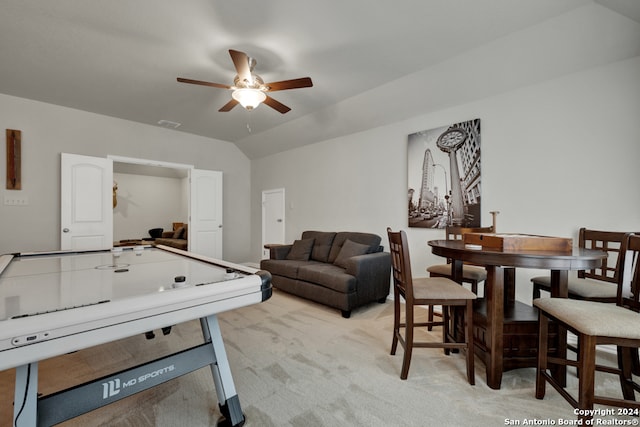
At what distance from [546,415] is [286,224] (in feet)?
14.3

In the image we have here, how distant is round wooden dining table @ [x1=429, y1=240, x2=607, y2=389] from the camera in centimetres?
153

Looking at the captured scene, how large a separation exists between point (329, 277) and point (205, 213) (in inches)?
126

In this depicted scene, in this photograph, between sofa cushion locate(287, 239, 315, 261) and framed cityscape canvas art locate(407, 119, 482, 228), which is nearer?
framed cityscape canvas art locate(407, 119, 482, 228)

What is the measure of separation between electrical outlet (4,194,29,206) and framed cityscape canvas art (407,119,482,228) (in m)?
5.07

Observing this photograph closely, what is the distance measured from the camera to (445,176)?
3.23 m

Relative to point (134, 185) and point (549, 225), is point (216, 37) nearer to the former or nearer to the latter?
point (549, 225)

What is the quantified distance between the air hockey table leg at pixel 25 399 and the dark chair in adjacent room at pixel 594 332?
2.22m

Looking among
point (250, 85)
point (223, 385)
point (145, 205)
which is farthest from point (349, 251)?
point (145, 205)

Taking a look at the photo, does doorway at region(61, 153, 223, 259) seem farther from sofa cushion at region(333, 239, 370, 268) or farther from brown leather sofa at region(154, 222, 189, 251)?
sofa cushion at region(333, 239, 370, 268)

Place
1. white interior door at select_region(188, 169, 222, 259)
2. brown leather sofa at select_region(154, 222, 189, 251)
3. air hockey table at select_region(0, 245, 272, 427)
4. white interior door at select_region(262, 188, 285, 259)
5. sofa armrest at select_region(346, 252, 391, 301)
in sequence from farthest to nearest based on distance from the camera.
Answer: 1. brown leather sofa at select_region(154, 222, 189, 251)
2. white interior door at select_region(262, 188, 285, 259)
3. white interior door at select_region(188, 169, 222, 259)
4. sofa armrest at select_region(346, 252, 391, 301)
5. air hockey table at select_region(0, 245, 272, 427)

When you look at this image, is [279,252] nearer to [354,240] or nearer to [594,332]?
[354,240]

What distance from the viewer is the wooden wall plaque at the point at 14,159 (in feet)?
11.9

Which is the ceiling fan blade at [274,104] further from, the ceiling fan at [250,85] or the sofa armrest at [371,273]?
the sofa armrest at [371,273]

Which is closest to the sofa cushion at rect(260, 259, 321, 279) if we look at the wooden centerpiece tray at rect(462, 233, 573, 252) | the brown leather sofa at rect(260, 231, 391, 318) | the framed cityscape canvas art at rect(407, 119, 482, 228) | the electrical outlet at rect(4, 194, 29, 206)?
the brown leather sofa at rect(260, 231, 391, 318)
